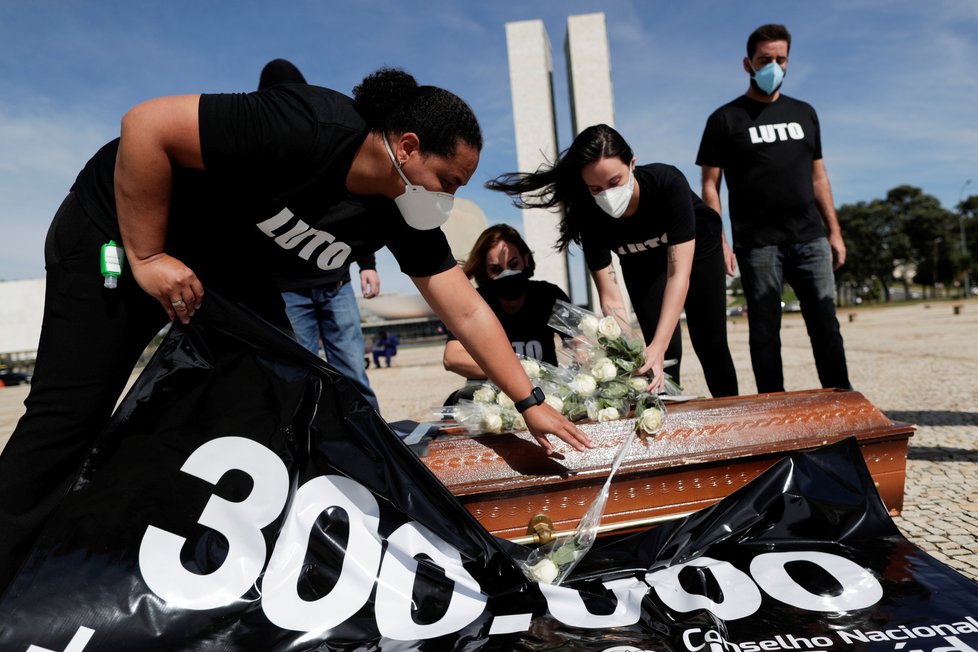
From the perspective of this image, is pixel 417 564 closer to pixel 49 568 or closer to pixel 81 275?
pixel 49 568

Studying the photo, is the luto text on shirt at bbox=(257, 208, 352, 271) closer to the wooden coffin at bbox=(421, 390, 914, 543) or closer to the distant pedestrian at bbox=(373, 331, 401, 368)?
the wooden coffin at bbox=(421, 390, 914, 543)

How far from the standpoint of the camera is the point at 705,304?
3342 millimetres

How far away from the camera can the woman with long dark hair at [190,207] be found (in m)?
1.54

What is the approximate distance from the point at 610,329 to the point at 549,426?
0.59 metres

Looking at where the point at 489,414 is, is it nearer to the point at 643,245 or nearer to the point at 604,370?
the point at 604,370

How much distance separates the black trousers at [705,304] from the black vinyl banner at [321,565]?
1.52 meters

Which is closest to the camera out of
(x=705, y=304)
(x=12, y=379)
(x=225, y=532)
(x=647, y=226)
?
(x=225, y=532)

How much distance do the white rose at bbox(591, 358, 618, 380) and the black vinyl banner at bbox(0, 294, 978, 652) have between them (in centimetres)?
63

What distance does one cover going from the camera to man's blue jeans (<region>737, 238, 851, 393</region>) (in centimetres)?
330

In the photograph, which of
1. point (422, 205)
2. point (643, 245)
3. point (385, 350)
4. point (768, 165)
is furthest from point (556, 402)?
Result: point (385, 350)

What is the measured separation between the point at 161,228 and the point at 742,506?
6.03ft

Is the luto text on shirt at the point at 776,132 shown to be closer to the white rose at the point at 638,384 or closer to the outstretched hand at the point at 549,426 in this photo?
the white rose at the point at 638,384

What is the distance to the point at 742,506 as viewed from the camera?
6.49 ft

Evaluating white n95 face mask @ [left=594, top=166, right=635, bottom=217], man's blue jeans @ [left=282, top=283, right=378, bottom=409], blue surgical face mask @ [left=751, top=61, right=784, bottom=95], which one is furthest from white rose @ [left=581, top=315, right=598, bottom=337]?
blue surgical face mask @ [left=751, top=61, right=784, bottom=95]
